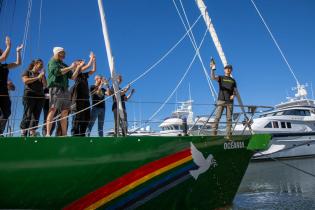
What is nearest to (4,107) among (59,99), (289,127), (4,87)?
(4,87)

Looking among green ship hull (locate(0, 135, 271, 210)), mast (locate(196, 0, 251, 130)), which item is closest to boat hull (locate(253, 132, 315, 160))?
mast (locate(196, 0, 251, 130))

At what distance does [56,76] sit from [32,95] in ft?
2.35

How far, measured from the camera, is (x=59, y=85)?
676cm

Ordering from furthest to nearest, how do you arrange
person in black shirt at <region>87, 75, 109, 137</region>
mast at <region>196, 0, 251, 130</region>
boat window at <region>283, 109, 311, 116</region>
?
boat window at <region>283, 109, 311, 116</region>, mast at <region>196, 0, 251, 130</region>, person in black shirt at <region>87, 75, 109, 137</region>

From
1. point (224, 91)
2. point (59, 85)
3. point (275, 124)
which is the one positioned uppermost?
point (275, 124)

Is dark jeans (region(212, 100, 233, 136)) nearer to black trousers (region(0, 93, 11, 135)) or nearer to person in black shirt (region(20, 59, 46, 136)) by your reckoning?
person in black shirt (region(20, 59, 46, 136))

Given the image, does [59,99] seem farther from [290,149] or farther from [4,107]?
[290,149]

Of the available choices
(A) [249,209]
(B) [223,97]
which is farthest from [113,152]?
(A) [249,209]

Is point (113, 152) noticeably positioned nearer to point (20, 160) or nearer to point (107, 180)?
point (107, 180)

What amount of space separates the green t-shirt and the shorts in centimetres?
10

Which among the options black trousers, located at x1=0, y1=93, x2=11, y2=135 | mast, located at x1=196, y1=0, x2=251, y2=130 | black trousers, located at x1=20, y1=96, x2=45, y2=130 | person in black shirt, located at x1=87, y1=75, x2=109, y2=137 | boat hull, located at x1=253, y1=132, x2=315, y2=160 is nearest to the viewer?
black trousers, located at x1=0, y1=93, x2=11, y2=135

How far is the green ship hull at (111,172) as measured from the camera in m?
5.88

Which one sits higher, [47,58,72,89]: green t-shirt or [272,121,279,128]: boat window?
[272,121,279,128]: boat window

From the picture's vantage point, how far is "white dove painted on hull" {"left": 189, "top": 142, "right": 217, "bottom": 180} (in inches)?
285
